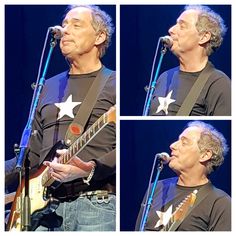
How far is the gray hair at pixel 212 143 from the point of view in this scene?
15.5 ft

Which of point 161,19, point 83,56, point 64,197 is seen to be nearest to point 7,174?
point 64,197

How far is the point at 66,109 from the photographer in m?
4.73

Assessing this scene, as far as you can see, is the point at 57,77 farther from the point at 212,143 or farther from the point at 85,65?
the point at 212,143

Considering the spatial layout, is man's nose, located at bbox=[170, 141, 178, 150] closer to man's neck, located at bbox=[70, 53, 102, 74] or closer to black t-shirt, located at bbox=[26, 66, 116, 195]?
black t-shirt, located at bbox=[26, 66, 116, 195]

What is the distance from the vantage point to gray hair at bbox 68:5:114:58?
4.72 meters

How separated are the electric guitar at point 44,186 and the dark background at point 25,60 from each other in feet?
0.50

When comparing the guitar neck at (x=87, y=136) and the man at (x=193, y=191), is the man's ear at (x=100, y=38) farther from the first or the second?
the man at (x=193, y=191)

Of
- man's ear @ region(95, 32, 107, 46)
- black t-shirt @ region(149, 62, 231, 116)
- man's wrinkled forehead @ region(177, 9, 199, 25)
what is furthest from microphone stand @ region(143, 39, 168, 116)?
man's ear @ region(95, 32, 107, 46)

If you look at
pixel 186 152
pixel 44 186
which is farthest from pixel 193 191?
pixel 44 186

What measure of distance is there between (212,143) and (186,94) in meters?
0.23

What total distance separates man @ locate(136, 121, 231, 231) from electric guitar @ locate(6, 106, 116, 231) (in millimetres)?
319

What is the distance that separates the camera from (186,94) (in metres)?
4.71
